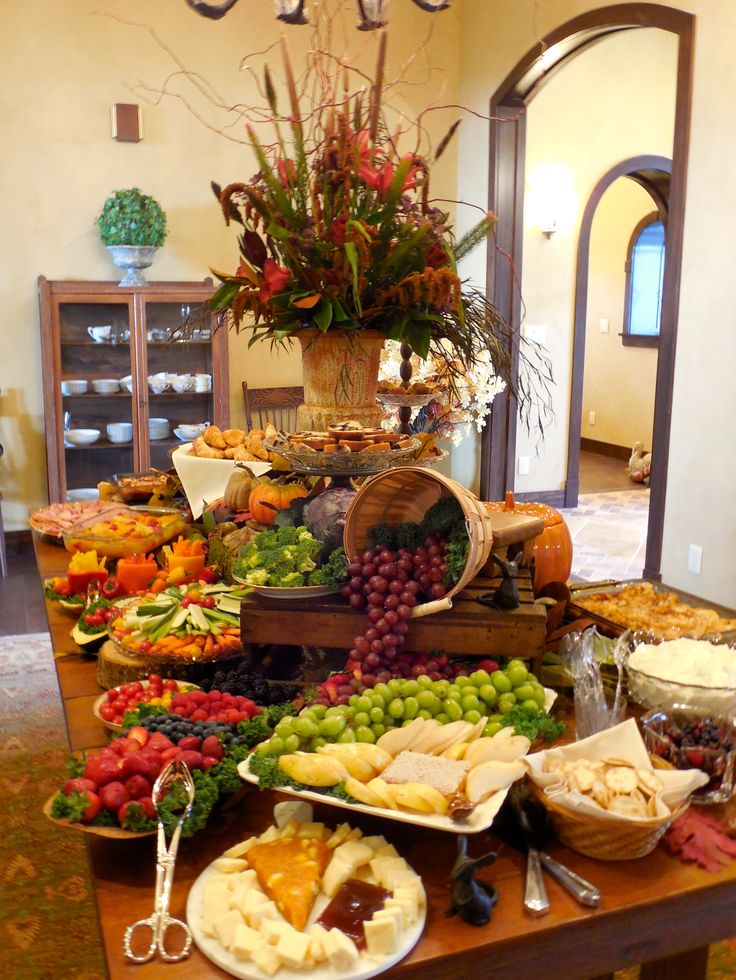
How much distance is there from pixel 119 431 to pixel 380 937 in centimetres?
472

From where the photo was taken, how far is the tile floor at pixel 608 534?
5.07 meters

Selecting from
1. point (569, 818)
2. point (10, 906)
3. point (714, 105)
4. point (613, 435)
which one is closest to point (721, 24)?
point (714, 105)

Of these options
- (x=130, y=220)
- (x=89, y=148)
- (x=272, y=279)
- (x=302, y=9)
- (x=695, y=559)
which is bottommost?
(x=695, y=559)

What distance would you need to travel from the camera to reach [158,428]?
549 cm

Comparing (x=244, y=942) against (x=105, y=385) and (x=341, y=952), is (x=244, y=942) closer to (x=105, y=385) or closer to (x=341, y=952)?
(x=341, y=952)

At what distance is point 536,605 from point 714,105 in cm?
314

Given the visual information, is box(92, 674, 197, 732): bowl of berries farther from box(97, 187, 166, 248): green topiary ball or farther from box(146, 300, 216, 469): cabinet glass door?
box(97, 187, 166, 248): green topiary ball

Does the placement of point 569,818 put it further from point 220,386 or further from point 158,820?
point 220,386

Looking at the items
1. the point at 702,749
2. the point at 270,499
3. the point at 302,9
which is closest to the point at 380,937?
the point at 702,749

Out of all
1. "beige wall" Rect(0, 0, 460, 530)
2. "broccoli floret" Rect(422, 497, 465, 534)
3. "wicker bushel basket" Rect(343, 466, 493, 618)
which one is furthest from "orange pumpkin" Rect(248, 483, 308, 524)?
"beige wall" Rect(0, 0, 460, 530)

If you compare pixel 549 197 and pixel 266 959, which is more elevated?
pixel 549 197

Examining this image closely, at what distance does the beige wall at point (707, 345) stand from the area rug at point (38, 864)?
8.99 ft

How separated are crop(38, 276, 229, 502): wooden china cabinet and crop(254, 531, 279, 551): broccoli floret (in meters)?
3.56

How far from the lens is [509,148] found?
19.2 ft
